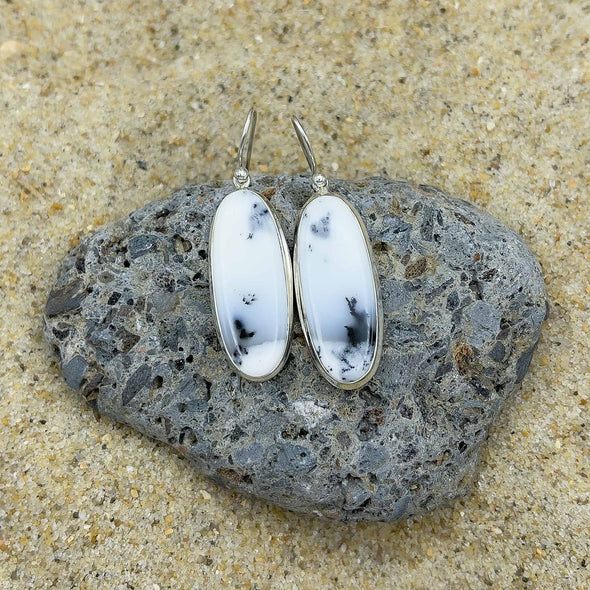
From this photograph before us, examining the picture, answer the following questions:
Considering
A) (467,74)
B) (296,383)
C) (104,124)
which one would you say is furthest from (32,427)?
(467,74)

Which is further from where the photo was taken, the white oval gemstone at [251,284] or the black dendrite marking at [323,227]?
the black dendrite marking at [323,227]

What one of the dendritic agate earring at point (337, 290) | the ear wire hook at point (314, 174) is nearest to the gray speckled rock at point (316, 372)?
the dendritic agate earring at point (337, 290)

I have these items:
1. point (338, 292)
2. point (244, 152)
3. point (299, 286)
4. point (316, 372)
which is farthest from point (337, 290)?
point (244, 152)

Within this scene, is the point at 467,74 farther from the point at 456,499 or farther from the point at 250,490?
the point at 250,490

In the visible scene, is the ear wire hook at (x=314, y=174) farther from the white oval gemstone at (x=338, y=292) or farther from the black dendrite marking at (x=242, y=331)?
the black dendrite marking at (x=242, y=331)

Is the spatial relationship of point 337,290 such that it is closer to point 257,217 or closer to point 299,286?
point 299,286

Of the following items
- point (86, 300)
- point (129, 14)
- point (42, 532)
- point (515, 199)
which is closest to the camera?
point (42, 532)
